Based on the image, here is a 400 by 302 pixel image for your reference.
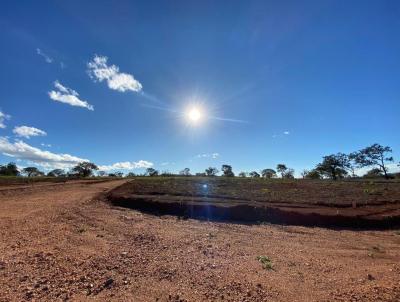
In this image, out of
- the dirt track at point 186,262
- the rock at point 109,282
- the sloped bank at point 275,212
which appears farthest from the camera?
the sloped bank at point 275,212

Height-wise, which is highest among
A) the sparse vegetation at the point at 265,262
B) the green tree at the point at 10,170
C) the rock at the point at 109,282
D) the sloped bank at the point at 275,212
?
the green tree at the point at 10,170

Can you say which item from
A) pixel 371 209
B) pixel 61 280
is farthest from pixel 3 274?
pixel 371 209

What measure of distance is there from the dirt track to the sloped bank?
4.86 ft

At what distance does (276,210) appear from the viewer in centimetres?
1531

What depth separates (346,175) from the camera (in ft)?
275

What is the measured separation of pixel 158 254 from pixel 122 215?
6.43 m

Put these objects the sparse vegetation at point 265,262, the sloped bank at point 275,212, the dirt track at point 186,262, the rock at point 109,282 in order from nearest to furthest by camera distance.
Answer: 1. the dirt track at point 186,262
2. the rock at point 109,282
3. the sparse vegetation at point 265,262
4. the sloped bank at point 275,212

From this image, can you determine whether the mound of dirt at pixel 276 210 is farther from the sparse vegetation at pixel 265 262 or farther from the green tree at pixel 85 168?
the green tree at pixel 85 168

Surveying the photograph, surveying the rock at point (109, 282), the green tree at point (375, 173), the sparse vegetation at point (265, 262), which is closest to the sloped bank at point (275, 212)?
the sparse vegetation at point (265, 262)

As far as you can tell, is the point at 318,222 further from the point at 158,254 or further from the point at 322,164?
the point at 322,164

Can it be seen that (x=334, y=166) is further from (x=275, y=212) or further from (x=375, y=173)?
(x=275, y=212)

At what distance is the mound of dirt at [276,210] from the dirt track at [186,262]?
1575 millimetres

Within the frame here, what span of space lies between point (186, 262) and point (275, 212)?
8.56 m

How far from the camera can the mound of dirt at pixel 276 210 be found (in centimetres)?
1418
